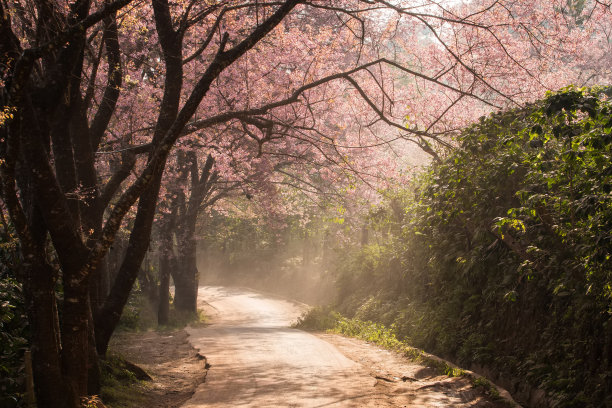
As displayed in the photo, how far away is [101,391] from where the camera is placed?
6562 millimetres

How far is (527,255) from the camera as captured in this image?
742 centimetres

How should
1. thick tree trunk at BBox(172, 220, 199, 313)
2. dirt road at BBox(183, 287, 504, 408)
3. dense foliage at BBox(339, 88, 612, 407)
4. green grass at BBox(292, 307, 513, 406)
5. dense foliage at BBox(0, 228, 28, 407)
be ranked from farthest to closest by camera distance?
thick tree trunk at BBox(172, 220, 199, 313), green grass at BBox(292, 307, 513, 406), dirt road at BBox(183, 287, 504, 408), dense foliage at BBox(339, 88, 612, 407), dense foliage at BBox(0, 228, 28, 407)

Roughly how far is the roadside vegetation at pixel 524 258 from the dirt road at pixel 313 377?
80cm

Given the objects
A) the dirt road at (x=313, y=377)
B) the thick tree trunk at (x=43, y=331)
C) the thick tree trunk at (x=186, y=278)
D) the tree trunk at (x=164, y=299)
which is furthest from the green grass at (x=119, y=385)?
the thick tree trunk at (x=186, y=278)

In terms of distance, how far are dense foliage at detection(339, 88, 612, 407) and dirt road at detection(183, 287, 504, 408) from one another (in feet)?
2.85

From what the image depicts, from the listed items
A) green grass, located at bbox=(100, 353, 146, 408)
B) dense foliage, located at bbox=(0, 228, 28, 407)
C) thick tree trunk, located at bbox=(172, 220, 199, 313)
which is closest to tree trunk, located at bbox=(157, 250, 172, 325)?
thick tree trunk, located at bbox=(172, 220, 199, 313)

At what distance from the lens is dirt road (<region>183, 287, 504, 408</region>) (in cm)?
677

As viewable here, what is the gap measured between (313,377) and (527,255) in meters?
3.81

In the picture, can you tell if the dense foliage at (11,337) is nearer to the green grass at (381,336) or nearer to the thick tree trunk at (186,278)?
the green grass at (381,336)

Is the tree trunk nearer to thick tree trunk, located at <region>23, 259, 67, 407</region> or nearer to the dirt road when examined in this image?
the dirt road

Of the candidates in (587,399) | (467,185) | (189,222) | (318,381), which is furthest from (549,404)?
(189,222)

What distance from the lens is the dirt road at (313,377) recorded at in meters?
6.77

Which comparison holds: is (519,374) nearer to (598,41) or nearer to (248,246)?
(598,41)

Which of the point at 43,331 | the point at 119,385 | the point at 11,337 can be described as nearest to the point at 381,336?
the point at 119,385
